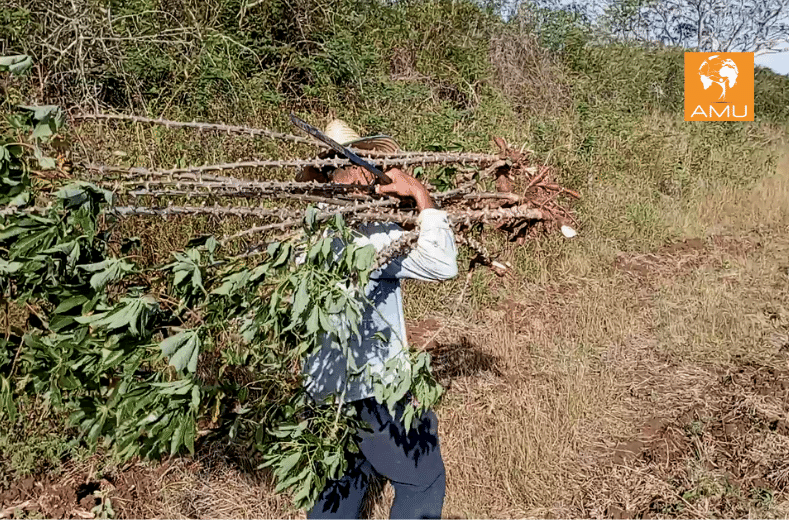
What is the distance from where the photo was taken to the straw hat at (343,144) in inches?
85.1

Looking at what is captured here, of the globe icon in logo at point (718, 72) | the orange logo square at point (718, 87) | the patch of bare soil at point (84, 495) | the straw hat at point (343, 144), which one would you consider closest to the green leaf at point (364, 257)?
the straw hat at point (343, 144)

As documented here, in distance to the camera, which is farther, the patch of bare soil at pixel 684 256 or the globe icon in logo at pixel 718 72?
the globe icon in logo at pixel 718 72

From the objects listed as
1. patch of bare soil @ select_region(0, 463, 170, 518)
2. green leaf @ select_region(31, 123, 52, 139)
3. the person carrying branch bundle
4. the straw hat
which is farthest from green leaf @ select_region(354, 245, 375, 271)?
patch of bare soil @ select_region(0, 463, 170, 518)

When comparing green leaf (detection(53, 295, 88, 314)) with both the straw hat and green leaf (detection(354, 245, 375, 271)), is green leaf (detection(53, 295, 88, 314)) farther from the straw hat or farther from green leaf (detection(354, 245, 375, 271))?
the straw hat

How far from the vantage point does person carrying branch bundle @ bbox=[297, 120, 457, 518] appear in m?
2.03

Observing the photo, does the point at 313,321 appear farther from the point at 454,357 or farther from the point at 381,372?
the point at 454,357

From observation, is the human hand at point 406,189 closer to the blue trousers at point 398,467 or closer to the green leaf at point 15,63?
the blue trousers at point 398,467

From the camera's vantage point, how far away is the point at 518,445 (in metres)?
3.13

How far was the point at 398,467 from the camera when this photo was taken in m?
2.12

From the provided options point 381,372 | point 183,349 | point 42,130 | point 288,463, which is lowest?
point 288,463

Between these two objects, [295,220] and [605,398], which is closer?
[295,220]

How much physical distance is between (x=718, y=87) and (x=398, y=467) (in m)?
10.3

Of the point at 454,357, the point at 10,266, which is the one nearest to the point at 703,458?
the point at 454,357

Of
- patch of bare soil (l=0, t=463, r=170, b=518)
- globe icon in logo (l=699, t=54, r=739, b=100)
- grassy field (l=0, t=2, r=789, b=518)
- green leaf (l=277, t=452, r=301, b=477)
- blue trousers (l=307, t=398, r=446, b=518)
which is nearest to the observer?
green leaf (l=277, t=452, r=301, b=477)
